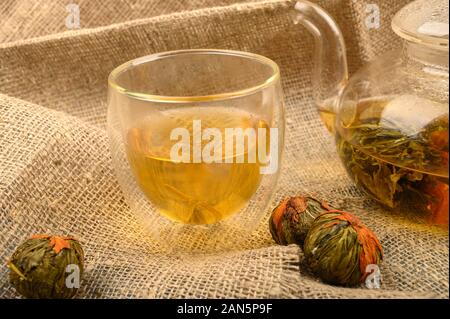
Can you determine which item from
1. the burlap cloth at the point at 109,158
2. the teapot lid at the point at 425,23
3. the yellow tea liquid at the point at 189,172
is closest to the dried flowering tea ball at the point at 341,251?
the burlap cloth at the point at 109,158

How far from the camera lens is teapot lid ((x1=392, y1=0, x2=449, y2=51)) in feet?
2.94

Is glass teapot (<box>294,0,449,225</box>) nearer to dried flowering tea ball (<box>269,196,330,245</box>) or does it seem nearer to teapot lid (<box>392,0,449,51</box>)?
teapot lid (<box>392,0,449,51</box>)

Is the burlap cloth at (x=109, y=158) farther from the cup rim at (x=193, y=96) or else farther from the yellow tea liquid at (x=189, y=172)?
the cup rim at (x=193, y=96)

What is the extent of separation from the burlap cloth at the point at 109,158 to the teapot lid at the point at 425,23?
0.24 metres

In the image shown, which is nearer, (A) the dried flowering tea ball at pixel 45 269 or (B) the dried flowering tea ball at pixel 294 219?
(A) the dried flowering tea ball at pixel 45 269

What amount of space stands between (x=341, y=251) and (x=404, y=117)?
0.76ft

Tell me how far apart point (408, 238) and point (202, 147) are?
0.30m

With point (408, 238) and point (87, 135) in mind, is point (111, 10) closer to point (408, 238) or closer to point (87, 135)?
point (87, 135)

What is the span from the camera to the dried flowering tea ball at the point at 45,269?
2.75ft

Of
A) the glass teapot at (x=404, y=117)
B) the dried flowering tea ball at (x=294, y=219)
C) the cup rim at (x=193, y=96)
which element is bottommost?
the dried flowering tea ball at (x=294, y=219)

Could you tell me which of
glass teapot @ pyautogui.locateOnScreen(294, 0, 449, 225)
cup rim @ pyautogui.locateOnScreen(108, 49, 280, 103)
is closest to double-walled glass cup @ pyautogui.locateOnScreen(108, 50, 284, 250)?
cup rim @ pyautogui.locateOnScreen(108, 49, 280, 103)

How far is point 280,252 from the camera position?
0.89 meters

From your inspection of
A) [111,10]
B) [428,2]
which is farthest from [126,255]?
[111,10]

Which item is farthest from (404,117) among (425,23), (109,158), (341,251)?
(109,158)
